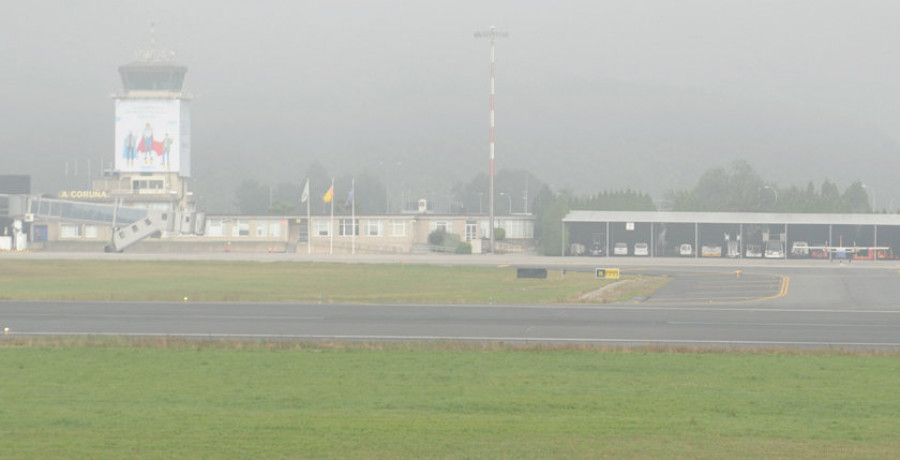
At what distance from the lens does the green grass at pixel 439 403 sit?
15.4 meters

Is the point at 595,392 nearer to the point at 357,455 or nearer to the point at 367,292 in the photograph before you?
the point at 357,455

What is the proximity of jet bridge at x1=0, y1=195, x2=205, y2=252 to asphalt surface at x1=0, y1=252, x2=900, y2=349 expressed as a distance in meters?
68.2

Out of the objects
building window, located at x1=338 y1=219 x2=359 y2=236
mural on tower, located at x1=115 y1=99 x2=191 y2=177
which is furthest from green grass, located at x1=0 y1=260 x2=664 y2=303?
mural on tower, located at x1=115 y1=99 x2=191 y2=177

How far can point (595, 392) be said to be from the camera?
810 inches

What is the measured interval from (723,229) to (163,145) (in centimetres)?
9215

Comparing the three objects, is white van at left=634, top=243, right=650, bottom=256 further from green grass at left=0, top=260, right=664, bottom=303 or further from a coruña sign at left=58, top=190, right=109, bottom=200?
a coruña sign at left=58, top=190, right=109, bottom=200

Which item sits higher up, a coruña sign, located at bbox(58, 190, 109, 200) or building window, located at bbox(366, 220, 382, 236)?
a coruña sign, located at bbox(58, 190, 109, 200)

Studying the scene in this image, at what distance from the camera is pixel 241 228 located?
463 feet

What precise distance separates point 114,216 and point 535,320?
87406mm

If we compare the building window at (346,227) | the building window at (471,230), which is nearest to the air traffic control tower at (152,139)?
the building window at (346,227)

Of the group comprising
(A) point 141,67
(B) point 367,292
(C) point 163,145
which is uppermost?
(A) point 141,67

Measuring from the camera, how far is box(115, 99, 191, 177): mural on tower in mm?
165750

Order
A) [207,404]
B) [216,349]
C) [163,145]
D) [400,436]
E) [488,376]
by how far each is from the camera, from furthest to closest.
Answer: [163,145]
[216,349]
[488,376]
[207,404]
[400,436]

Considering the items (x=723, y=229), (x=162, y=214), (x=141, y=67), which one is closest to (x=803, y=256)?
(x=723, y=229)
